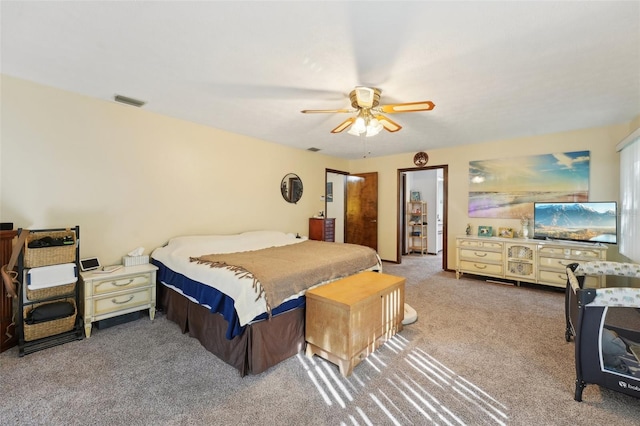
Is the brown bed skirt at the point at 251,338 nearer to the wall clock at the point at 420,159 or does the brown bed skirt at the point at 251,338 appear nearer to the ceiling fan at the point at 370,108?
the ceiling fan at the point at 370,108

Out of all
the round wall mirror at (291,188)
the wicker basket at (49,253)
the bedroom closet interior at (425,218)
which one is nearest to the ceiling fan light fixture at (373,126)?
the round wall mirror at (291,188)

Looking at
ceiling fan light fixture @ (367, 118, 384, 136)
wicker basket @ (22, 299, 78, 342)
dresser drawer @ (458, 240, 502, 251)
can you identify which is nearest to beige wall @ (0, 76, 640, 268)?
dresser drawer @ (458, 240, 502, 251)

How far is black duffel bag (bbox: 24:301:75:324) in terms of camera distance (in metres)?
2.32

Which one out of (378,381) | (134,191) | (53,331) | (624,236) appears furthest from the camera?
(624,236)

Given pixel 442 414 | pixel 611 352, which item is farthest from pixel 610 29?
pixel 442 414

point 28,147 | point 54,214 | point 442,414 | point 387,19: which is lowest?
point 442,414

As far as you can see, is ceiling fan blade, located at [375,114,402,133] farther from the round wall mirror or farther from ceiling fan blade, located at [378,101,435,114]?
the round wall mirror

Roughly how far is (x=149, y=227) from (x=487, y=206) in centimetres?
530

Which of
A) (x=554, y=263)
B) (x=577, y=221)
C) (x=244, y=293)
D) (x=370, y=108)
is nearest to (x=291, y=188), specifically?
(x=370, y=108)

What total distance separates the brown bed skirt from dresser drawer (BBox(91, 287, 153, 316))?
0.60 metres

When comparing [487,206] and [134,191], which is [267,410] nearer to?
[134,191]

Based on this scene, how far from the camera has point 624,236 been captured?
3.49 metres

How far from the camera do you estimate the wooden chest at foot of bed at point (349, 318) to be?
2029 millimetres

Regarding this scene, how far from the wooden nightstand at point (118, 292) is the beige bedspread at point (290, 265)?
2.13ft
